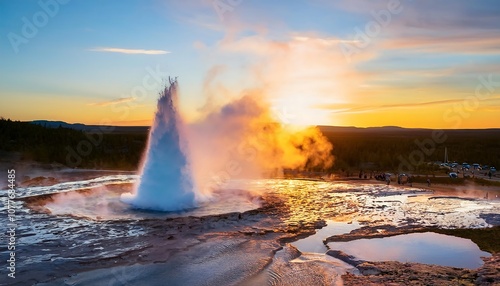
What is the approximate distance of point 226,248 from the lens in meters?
10.9

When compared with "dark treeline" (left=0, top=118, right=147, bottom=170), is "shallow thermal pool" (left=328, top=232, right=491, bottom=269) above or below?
below

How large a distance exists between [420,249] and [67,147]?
32210mm

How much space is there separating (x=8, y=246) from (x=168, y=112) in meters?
8.66

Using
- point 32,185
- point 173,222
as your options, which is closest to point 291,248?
point 173,222

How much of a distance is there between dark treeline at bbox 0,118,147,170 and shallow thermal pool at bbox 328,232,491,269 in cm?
2498

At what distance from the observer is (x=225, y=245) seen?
11133 mm

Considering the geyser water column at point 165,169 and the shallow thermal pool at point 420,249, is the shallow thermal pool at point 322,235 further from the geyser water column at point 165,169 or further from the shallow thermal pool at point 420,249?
the geyser water column at point 165,169

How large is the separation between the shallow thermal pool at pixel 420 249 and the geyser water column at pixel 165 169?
7.14m

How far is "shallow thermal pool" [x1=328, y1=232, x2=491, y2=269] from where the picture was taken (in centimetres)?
1030

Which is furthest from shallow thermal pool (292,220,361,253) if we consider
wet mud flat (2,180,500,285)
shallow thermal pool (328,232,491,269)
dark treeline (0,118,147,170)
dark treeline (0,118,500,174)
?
dark treeline (0,118,147,170)

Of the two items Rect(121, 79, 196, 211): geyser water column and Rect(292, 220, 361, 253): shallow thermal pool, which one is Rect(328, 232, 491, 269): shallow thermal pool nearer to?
Rect(292, 220, 361, 253): shallow thermal pool

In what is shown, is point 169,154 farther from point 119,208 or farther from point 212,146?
point 212,146

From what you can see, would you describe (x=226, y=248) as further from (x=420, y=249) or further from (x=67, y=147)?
(x=67, y=147)

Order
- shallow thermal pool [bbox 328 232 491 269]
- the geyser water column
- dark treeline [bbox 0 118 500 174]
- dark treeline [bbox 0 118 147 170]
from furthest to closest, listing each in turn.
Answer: dark treeline [bbox 0 118 500 174]
dark treeline [bbox 0 118 147 170]
the geyser water column
shallow thermal pool [bbox 328 232 491 269]
